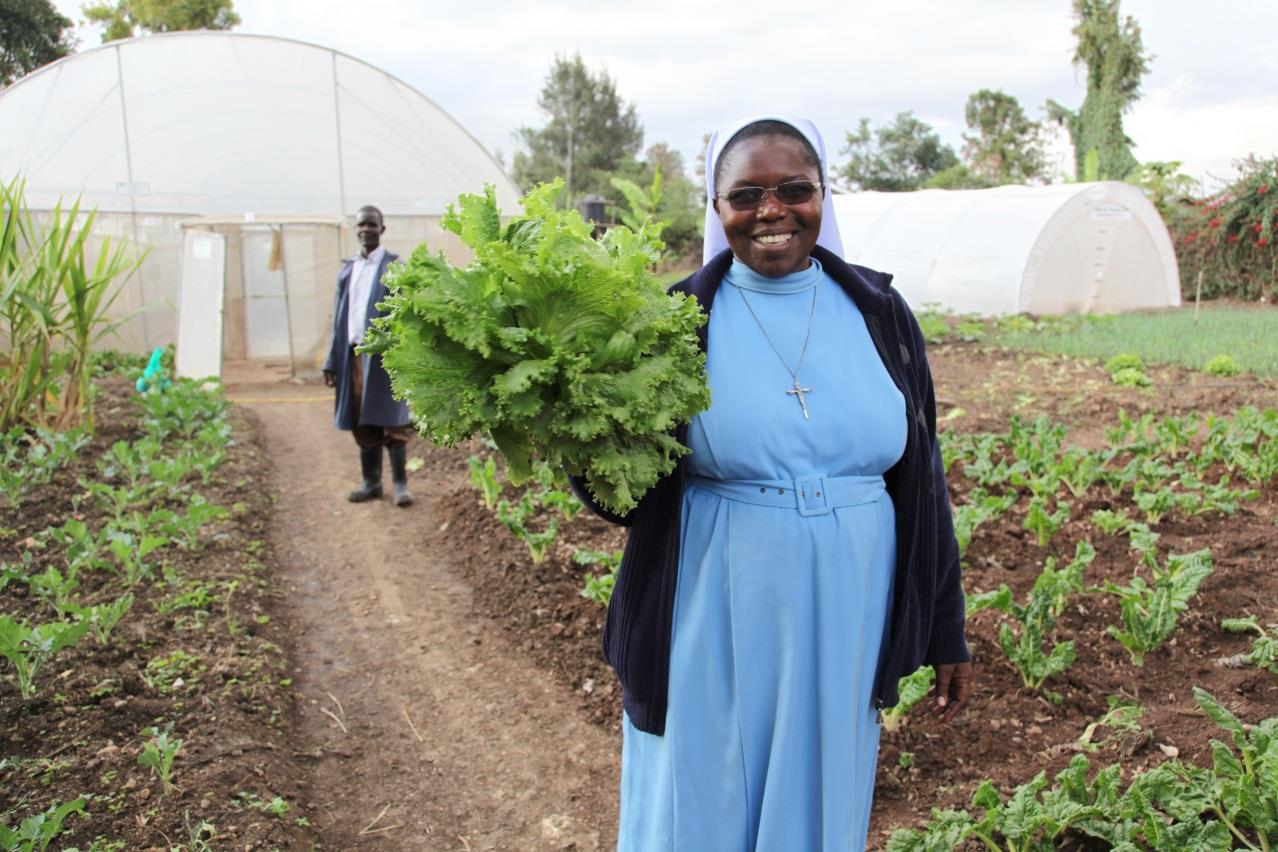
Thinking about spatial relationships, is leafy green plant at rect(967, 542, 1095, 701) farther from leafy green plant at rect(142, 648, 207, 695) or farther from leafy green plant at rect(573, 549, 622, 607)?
leafy green plant at rect(142, 648, 207, 695)

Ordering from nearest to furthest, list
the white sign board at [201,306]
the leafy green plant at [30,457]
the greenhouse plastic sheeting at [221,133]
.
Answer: the leafy green plant at [30,457], the white sign board at [201,306], the greenhouse plastic sheeting at [221,133]

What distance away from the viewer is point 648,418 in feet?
5.21

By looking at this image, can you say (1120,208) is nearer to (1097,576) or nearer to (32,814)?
(1097,576)

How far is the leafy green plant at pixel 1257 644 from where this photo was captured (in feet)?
10.5

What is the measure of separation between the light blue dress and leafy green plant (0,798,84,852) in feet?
5.15

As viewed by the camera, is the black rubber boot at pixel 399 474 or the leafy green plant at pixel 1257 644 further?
the black rubber boot at pixel 399 474

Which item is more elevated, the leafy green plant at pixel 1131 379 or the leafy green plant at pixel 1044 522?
the leafy green plant at pixel 1131 379

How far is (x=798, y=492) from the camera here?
1823mm

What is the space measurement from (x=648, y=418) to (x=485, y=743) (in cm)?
244

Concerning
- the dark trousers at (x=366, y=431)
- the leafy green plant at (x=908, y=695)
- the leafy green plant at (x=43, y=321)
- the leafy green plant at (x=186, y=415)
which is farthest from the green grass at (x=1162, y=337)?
the leafy green plant at (x=43, y=321)

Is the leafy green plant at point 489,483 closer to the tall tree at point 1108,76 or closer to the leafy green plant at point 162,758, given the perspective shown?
the leafy green plant at point 162,758

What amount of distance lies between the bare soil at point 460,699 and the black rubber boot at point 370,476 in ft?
1.90

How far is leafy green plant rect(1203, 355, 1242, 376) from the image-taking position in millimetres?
9086

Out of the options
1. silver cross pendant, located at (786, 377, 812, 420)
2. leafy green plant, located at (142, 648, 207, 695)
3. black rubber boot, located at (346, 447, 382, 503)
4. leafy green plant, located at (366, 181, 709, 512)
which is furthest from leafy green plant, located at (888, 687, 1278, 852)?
black rubber boot, located at (346, 447, 382, 503)
